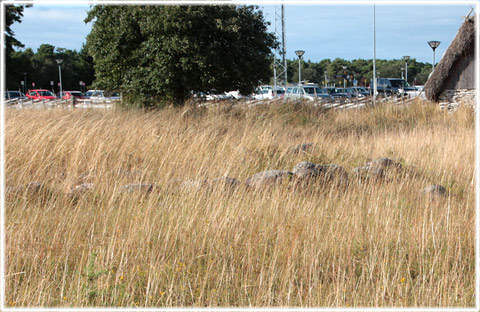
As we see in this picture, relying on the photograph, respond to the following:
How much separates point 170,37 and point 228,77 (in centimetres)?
232

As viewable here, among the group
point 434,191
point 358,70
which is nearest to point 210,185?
point 434,191

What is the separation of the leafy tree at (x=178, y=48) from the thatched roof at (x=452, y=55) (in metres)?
5.87

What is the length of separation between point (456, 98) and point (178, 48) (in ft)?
32.0

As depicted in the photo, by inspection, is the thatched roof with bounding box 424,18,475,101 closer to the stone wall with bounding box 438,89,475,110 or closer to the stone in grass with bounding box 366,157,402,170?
the stone wall with bounding box 438,89,475,110

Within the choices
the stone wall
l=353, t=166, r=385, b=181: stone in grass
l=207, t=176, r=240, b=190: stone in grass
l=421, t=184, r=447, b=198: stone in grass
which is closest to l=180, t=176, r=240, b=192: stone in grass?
l=207, t=176, r=240, b=190: stone in grass

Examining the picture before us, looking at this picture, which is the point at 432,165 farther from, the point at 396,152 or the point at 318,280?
the point at 318,280

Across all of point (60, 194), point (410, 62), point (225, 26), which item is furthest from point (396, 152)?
point (410, 62)

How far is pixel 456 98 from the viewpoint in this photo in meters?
16.9

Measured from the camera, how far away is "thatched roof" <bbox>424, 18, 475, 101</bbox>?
1545cm

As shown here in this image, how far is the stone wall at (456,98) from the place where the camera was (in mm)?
16266

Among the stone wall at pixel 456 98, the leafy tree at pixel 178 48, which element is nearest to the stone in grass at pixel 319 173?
the leafy tree at pixel 178 48

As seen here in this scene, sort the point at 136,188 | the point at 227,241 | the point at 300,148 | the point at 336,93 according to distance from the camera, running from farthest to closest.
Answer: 1. the point at 336,93
2. the point at 300,148
3. the point at 136,188
4. the point at 227,241

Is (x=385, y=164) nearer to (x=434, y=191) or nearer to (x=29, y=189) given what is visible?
(x=434, y=191)

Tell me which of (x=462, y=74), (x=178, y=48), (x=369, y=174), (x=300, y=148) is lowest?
(x=369, y=174)
